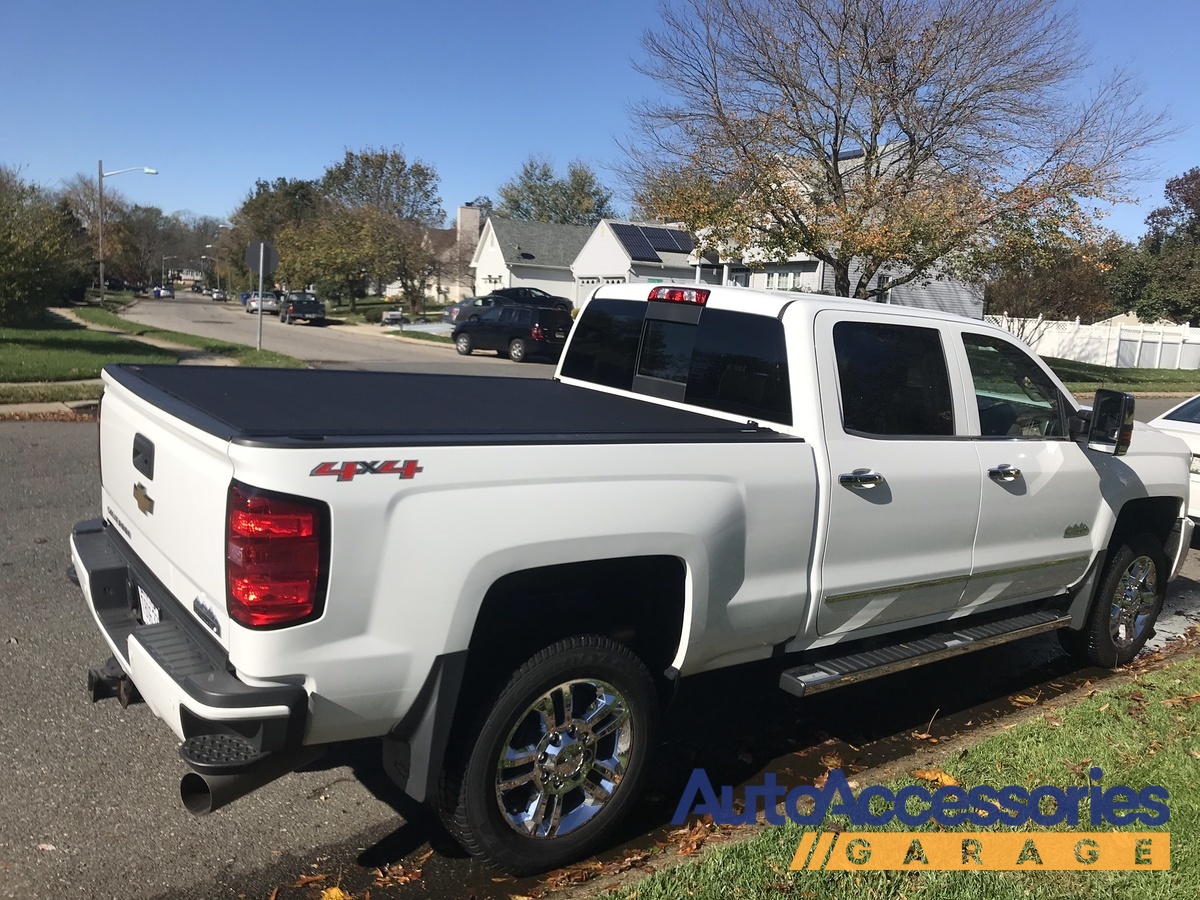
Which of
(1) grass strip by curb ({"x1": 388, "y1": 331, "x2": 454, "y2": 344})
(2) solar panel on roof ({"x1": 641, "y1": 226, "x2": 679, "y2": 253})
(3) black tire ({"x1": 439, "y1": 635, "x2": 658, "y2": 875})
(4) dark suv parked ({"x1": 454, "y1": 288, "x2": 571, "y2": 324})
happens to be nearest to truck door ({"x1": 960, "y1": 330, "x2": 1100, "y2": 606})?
(3) black tire ({"x1": 439, "y1": 635, "x2": 658, "y2": 875})

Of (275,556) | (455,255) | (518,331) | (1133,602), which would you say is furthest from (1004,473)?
(455,255)

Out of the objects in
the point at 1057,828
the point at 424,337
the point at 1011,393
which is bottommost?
the point at 1057,828

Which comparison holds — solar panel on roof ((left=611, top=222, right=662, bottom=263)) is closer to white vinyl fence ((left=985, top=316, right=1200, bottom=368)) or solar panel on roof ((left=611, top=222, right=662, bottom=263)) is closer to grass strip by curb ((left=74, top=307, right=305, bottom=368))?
white vinyl fence ((left=985, top=316, right=1200, bottom=368))

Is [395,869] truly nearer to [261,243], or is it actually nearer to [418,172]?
[261,243]

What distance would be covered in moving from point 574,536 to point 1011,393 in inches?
117

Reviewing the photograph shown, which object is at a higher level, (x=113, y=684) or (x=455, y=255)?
(x=455, y=255)

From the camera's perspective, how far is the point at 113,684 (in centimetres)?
362

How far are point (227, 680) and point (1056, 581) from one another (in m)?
4.25

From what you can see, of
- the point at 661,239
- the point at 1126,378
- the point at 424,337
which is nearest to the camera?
the point at 1126,378

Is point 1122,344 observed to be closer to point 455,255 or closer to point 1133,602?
point 1133,602

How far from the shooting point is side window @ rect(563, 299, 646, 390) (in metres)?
5.09

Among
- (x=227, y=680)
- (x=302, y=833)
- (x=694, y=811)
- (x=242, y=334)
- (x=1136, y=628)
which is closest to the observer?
(x=227, y=680)

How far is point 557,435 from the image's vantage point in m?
3.30

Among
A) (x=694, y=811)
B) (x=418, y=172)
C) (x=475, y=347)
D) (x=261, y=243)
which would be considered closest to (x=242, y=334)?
(x=475, y=347)
